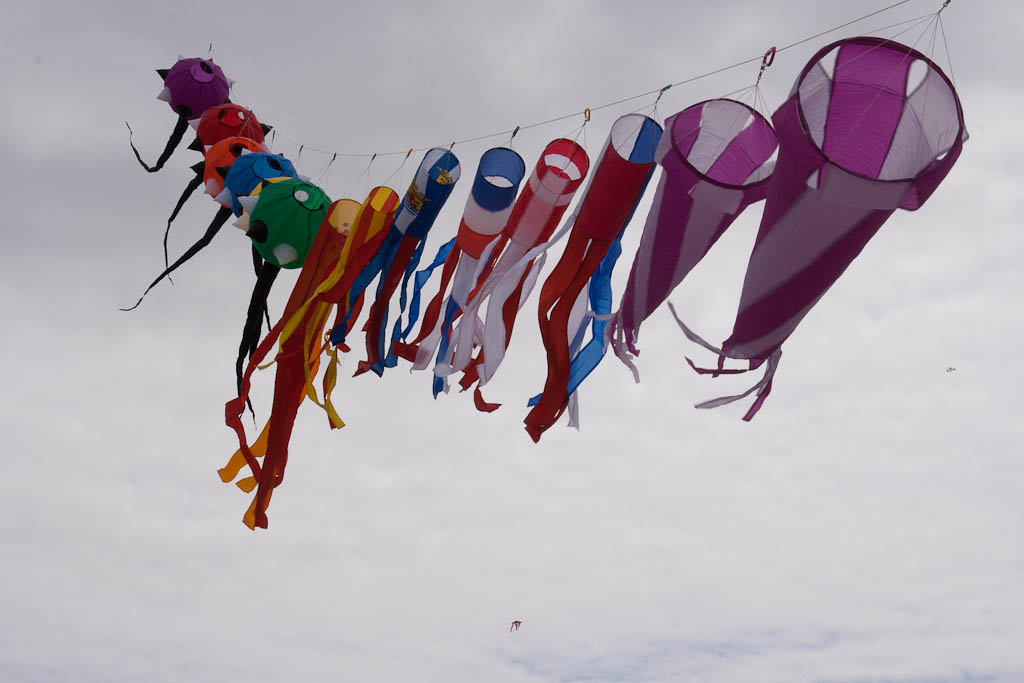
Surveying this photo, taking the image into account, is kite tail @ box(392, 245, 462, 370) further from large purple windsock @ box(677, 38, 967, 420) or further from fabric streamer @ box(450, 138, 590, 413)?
large purple windsock @ box(677, 38, 967, 420)

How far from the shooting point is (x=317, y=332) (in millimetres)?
5344

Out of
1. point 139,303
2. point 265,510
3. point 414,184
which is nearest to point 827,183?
point 414,184

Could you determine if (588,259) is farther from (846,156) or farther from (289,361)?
(289,361)


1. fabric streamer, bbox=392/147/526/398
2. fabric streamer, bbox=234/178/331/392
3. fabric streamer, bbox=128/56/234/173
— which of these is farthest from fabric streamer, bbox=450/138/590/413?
fabric streamer, bbox=128/56/234/173

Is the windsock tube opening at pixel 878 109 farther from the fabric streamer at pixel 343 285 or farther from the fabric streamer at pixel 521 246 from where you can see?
the fabric streamer at pixel 343 285

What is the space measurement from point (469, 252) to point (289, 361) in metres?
1.28

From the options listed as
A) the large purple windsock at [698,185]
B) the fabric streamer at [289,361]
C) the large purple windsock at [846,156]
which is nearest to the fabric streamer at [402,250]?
the fabric streamer at [289,361]

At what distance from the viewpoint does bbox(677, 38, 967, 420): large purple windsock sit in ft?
10.4

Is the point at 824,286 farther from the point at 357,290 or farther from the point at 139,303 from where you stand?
the point at 139,303

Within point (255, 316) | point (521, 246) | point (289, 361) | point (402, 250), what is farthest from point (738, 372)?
point (255, 316)

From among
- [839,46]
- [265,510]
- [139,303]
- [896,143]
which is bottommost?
[265,510]

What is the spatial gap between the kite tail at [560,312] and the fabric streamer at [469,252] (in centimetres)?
52

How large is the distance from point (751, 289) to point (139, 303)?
3895 millimetres

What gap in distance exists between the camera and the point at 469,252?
5.08 m
